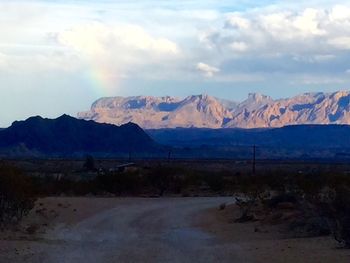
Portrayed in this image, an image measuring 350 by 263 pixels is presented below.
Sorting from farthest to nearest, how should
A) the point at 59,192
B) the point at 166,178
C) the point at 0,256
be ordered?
1. the point at 166,178
2. the point at 59,192
3. the point at 0,256

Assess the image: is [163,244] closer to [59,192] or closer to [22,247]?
[22,247]

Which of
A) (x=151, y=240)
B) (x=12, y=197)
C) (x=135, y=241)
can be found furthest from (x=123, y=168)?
(x=135, y=241)

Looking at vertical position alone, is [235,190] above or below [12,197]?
below

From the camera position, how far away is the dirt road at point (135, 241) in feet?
68.6

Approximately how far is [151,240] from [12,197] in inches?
280

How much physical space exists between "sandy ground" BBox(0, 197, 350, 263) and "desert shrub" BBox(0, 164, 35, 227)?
0.91m

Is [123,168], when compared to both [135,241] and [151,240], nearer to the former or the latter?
[151,240]

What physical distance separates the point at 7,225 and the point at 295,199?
15.7 m

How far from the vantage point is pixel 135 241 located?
84.6 feet

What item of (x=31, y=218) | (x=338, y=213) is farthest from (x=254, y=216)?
(x=338, y=213)

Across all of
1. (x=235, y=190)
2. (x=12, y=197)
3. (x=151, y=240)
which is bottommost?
(x=235, y=190)

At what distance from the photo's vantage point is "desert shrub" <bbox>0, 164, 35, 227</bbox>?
99.9ft

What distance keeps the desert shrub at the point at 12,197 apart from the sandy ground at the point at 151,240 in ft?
2.98

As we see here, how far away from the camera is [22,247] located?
23.2 metres
